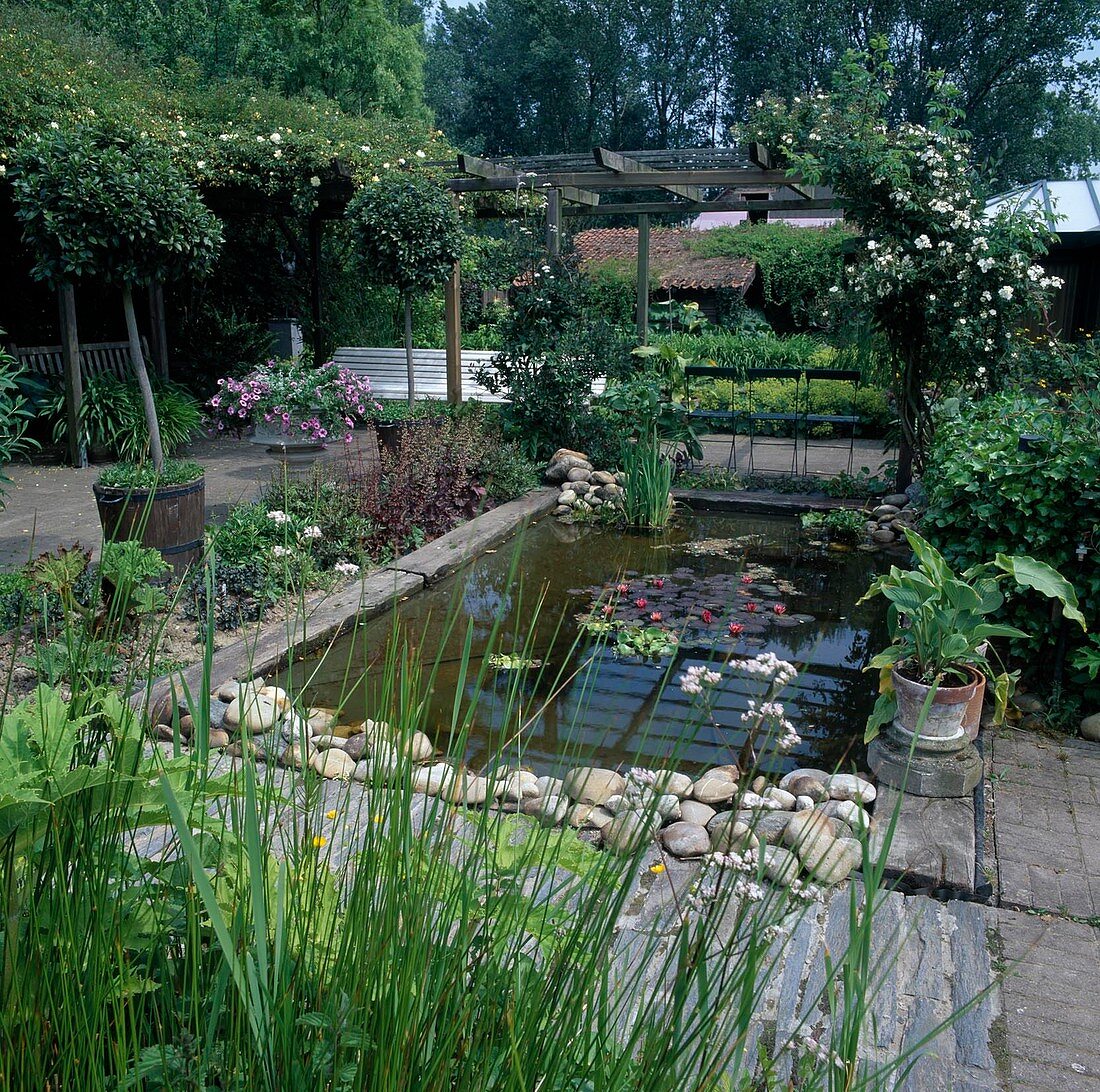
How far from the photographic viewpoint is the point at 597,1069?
3.17 ft

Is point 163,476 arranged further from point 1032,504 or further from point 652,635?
point 1032,504

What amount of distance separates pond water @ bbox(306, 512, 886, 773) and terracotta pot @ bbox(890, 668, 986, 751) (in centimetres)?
26

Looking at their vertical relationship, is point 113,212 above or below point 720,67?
below

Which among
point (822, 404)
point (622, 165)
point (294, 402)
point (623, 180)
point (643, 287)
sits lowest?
point (822, 404)

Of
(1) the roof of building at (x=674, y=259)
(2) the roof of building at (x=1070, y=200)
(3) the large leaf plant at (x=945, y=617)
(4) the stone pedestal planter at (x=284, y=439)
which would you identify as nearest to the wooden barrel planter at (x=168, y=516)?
(4) the stone pedestal planter at (x=284, y=439)

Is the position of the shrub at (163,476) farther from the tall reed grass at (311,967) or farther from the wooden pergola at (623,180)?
the wooden pergola at (623,180)

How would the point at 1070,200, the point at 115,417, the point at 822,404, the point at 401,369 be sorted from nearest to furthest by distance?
the point at 115,417
the point at 1070,200
the point at 822,404
the point at 401,369

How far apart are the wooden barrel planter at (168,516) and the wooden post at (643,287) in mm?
5112

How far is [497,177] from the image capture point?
30.6 ft

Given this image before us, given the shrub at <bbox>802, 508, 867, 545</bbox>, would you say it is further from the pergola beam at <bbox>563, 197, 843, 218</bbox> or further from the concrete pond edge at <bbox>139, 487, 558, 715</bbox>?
the pergola beam at <bbox>563, 197, 843, 218</bbox>

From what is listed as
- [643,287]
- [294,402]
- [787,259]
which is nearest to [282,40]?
[787,259]

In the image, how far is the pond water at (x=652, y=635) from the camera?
367 centimetres

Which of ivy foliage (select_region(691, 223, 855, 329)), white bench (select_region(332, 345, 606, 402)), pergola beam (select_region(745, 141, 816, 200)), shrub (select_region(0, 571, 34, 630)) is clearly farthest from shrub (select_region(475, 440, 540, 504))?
ivy foliage (select_region(691, 223, 855, 329))

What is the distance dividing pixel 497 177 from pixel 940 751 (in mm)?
7601
